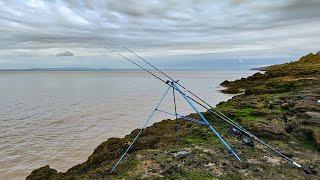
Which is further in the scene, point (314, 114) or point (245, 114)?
point (245, 114)

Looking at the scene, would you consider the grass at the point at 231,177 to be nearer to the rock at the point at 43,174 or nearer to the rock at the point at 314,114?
the rock at the point at 314,114

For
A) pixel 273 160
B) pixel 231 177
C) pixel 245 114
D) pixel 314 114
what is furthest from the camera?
pixel 245 114

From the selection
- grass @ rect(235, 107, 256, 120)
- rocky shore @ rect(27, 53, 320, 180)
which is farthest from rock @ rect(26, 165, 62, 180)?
grass @ rect(235, 107, 256, 120)

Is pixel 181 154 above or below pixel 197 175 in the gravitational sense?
above

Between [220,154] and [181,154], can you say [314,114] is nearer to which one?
[220,154]

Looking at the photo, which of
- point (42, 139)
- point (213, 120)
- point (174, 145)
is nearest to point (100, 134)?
point (42, 139)

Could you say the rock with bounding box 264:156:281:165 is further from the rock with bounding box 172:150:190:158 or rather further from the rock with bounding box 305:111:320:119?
the rock with bounding box 305:111:320:119

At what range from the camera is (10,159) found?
1481cm

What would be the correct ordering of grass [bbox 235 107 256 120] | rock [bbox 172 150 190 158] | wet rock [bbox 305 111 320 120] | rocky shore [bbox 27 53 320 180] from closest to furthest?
rocky shore [bbox 27 53 320 180] → rock [bbox 172 150 190 158] → wet rock [bbox 305 111 320 120] → grass [bbox 235 107 256 120]

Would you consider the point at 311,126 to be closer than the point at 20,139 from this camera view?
Yes

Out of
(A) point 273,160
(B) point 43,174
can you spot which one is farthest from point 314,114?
(B) point 43,174

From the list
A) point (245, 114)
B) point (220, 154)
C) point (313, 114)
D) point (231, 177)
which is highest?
point (313, 114)

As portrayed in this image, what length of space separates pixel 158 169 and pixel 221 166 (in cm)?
149

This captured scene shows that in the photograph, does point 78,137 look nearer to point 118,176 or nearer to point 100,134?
point 100,134
